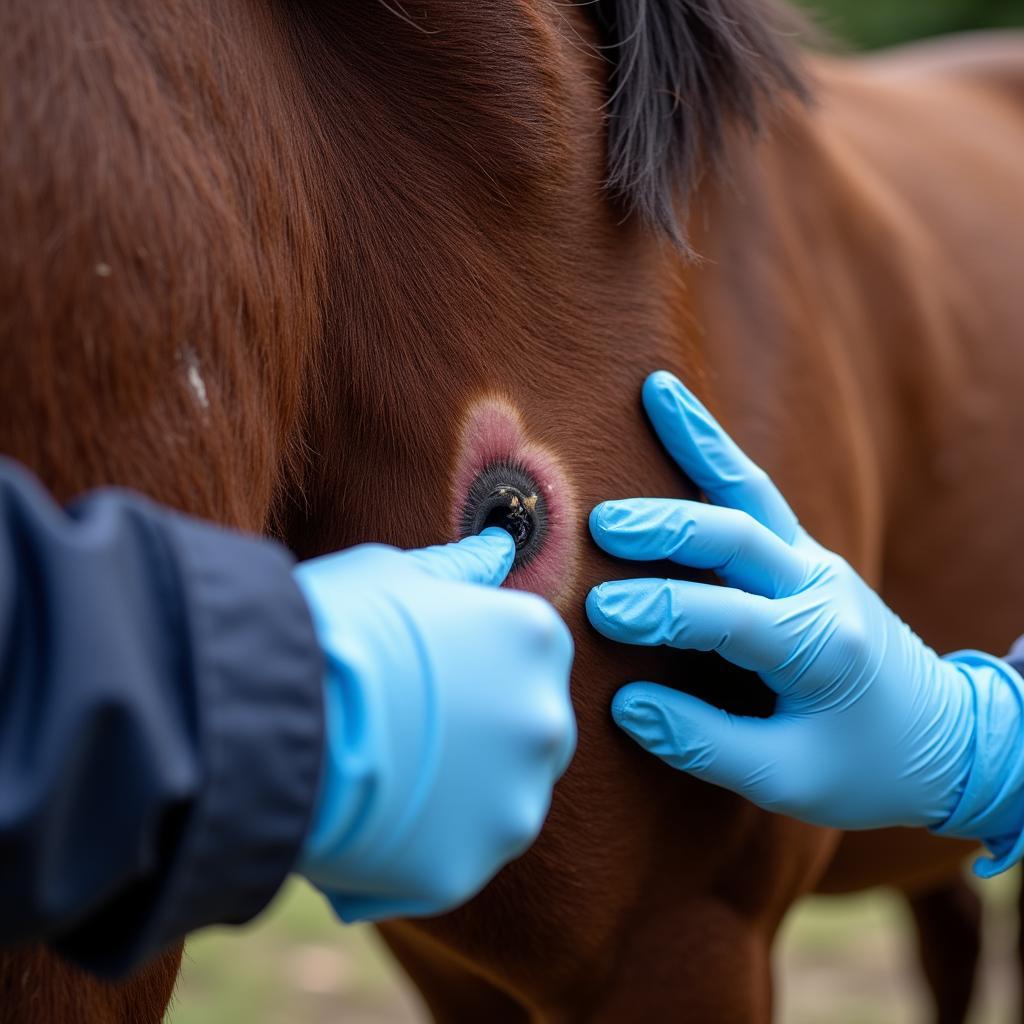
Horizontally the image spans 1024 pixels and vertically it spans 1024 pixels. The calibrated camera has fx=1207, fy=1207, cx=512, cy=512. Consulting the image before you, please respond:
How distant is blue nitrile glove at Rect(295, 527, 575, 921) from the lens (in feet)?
1.94

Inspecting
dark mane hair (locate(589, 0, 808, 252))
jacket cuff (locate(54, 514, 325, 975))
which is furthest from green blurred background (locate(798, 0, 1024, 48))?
jacket cuff (locate(54, 514, 325, 975))

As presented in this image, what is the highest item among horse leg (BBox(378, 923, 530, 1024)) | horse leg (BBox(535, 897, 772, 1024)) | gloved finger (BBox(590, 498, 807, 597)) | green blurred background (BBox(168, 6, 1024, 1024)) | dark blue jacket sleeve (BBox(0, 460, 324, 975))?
dark blue jacket sleeve (BBox(0, 460, 324, 975))

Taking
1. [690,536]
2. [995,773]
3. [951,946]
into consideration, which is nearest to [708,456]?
[690,536]

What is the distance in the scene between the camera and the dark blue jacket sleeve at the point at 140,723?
0.48 m

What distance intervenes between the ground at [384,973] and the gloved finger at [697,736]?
5.07 ft

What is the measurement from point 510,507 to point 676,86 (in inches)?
13.3

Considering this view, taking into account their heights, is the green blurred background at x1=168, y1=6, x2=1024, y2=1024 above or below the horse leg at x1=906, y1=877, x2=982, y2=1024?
below

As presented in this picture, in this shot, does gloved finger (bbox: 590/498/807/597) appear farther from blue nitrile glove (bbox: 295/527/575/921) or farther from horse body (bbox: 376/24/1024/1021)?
blue nitrile glove (bbox: 295/527/575/921)

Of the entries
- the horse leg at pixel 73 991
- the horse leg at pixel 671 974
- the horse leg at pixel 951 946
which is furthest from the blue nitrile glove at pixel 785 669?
the horse leg at pixel 951 946

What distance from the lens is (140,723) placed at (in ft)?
1.60

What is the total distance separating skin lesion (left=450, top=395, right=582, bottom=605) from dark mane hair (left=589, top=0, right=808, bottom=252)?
19cm

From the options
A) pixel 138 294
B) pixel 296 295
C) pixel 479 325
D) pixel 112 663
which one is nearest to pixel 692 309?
pixel 479 325

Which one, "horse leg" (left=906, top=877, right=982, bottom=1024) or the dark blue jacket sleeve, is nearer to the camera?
the dark blue jacket sleeve

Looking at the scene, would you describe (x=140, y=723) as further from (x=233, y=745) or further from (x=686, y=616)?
(x=686, y=616)
